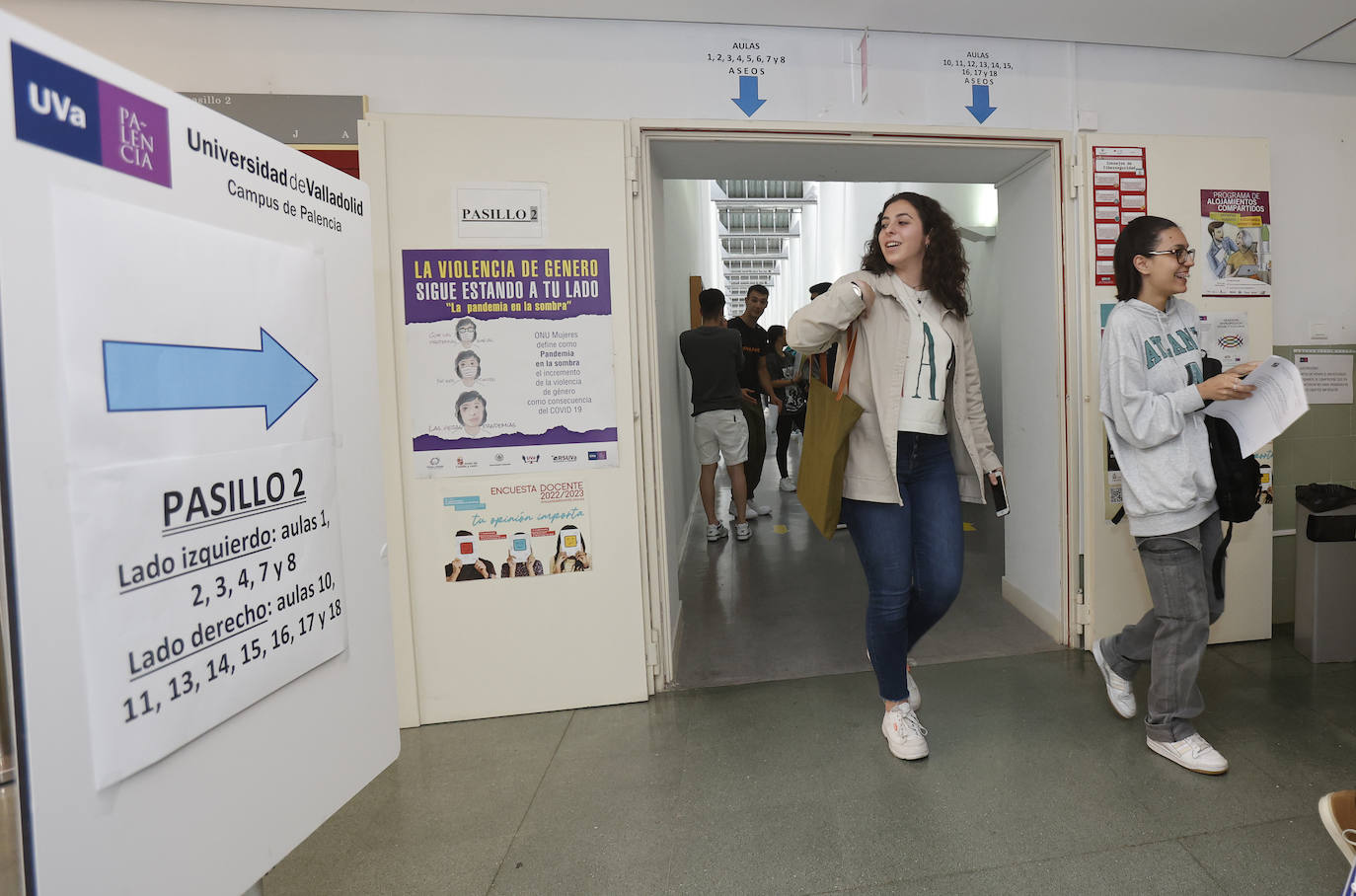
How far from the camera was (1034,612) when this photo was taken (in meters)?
3.25

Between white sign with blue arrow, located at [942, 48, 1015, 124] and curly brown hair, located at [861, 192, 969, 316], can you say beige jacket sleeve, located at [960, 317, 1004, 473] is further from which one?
white sign with blue arrow, located at [942, 48, 1015, 124]

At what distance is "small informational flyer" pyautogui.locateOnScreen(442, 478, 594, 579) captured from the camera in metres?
2.54

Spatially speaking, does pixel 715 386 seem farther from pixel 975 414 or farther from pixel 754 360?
pixel 975 414

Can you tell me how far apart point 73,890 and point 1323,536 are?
3707mm

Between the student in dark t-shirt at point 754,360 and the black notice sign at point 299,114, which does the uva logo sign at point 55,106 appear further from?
the student in dark t-shirt at point 754,360

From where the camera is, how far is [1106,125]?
113 inches

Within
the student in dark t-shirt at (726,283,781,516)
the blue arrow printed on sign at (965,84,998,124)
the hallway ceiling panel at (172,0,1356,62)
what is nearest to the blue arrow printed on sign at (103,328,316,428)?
the hallway ceiling panel at (172,0,1356,62)

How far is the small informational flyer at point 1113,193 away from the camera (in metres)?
2.81

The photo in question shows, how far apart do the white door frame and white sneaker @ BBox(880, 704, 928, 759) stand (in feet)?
2.89

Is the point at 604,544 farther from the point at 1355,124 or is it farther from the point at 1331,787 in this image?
the point at 1355,124

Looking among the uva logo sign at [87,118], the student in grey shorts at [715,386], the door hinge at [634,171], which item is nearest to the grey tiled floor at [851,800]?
the uva logo sign at [87,118]

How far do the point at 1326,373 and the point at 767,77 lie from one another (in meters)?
2.70

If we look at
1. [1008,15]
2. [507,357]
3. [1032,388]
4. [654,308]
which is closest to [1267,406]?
[1032,388]

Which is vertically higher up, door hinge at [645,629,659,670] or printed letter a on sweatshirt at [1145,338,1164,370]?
printed letter a on sweatshirt at [1145,338,1164,370]
